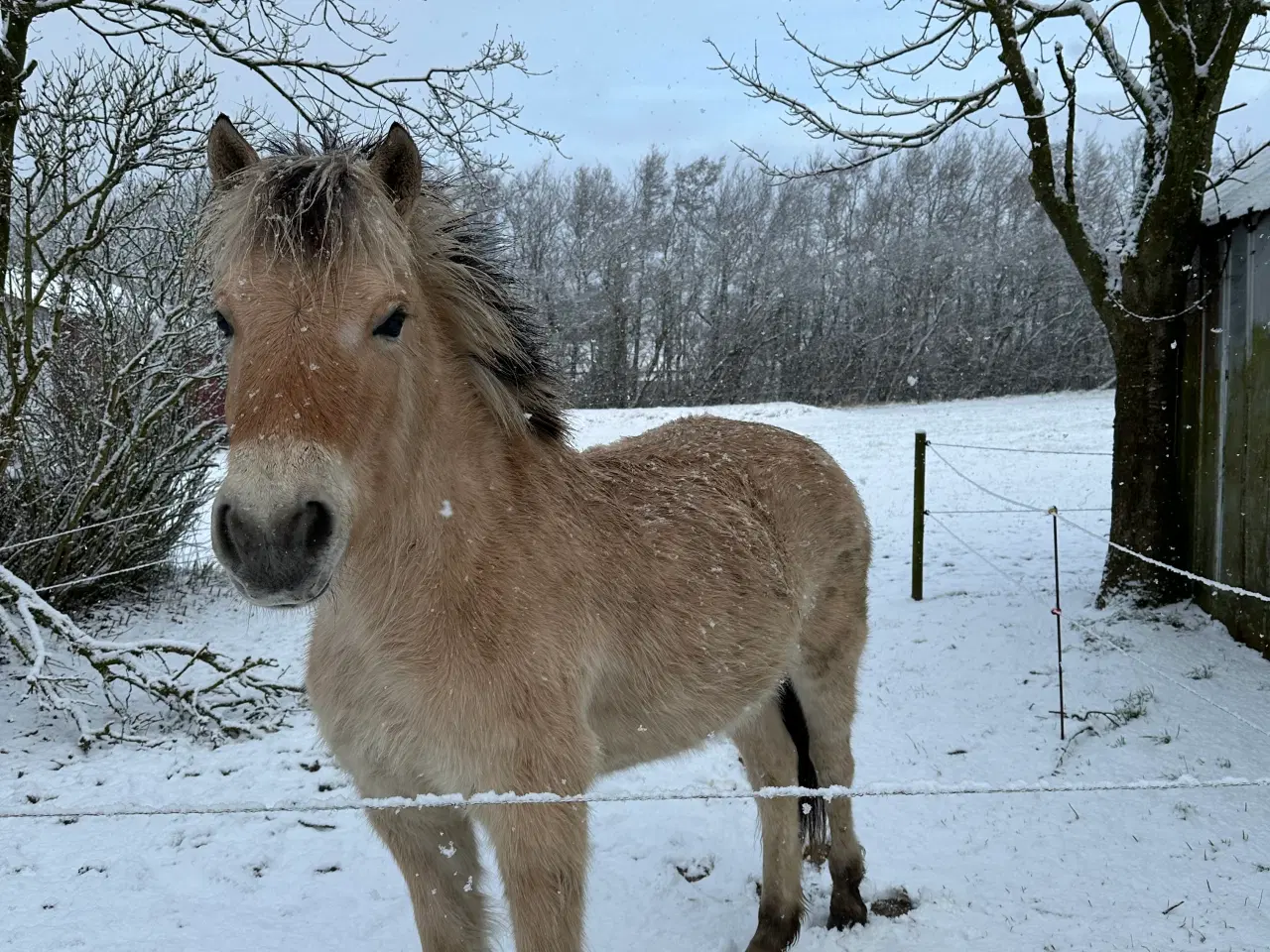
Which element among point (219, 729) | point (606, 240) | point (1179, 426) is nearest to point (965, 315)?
point (606, 240)

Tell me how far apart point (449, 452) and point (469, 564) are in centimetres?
31

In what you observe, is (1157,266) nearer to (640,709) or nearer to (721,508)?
(721,508)

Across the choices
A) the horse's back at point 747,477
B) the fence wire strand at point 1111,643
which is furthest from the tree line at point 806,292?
the horse's back at point 747,477

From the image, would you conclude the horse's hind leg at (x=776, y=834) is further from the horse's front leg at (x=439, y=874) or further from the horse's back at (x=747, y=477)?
the horse's front leg at (x=439, y=874)

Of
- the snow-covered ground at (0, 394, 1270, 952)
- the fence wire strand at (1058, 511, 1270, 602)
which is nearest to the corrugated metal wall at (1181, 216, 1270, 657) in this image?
the fence wire strand at (1058, 511, 1270, 602)

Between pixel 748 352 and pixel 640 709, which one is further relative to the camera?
pixel 748 352

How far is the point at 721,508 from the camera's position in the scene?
2924mm

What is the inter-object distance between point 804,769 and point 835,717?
0.94 ft

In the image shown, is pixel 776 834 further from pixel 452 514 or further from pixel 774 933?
pixel 452 514

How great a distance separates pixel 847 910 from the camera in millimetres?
3355

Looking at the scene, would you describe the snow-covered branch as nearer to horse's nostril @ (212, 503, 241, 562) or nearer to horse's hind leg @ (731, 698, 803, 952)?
horse's hind leg @ (731, 698, 803, 952)

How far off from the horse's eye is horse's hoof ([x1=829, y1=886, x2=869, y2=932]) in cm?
299

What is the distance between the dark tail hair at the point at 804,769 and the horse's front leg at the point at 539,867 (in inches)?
63.4

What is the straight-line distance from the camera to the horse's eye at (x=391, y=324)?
182 cm
